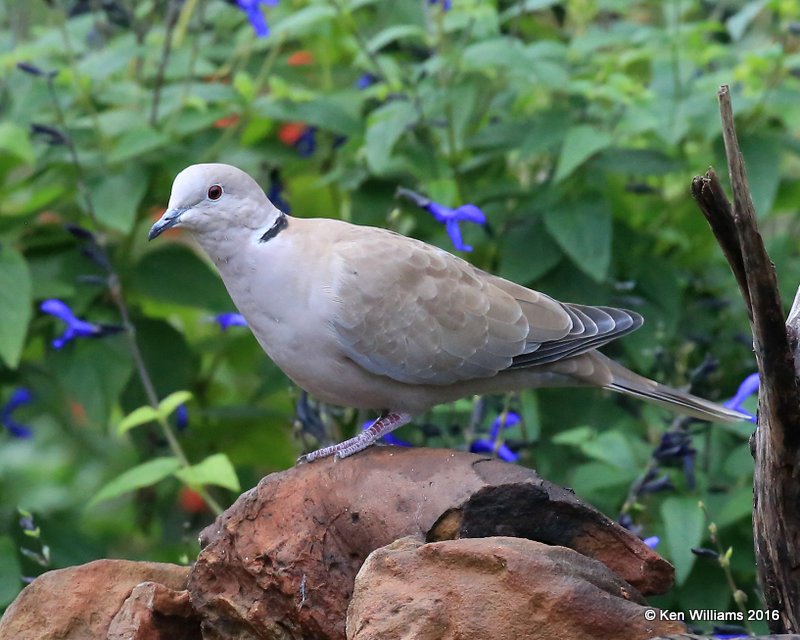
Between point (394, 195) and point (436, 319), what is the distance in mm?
1293

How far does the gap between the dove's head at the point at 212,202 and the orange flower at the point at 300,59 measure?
2.71m

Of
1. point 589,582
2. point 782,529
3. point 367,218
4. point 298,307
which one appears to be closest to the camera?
point 589,582

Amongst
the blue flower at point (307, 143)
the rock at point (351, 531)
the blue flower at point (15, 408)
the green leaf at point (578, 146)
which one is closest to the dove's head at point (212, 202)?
the rock at point (351, 531)

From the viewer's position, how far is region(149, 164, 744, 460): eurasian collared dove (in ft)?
11.6

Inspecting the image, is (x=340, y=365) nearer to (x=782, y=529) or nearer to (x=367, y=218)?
(x=782, y=529)

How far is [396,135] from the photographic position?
4.94m

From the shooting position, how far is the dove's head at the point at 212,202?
11.6 ft

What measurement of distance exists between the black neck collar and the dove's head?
0.09 feet

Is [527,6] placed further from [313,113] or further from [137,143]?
[137,143]

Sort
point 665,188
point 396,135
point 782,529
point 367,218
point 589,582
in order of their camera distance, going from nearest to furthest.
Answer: point 589,582, point 782,529, point 396,135, point 367,218, point 665,188

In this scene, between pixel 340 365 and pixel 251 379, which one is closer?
pixel 340 365

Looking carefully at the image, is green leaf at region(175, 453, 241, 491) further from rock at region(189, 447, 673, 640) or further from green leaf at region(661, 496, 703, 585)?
green leaf at region(661, 496, 703, 585)

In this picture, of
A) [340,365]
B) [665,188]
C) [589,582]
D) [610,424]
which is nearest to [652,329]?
[610,424]

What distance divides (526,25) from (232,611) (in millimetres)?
4100
